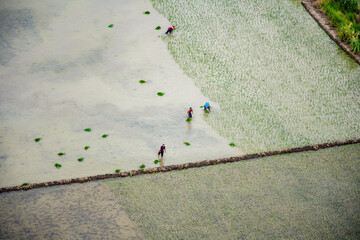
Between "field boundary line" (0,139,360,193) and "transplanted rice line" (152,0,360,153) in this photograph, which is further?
"transplanted rice line" (152,0,360,153)

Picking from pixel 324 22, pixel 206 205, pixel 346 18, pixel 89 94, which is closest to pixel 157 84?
pixel 89 94

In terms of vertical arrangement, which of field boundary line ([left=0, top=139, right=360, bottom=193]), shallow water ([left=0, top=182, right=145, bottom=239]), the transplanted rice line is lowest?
shallow water ([left=0, top=182, right=145, bottom=239])

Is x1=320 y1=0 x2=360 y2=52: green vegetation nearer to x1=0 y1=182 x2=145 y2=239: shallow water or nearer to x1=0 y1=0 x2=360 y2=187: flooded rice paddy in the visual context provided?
x1=0 y1=0 x2=360 y2=187: flooded rice paddy

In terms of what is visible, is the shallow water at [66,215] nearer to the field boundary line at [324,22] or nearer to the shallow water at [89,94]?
the shallow water at [89,94]

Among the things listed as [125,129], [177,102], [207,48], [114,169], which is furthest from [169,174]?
[207,48]

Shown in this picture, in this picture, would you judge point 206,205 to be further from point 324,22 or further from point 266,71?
point 324,22

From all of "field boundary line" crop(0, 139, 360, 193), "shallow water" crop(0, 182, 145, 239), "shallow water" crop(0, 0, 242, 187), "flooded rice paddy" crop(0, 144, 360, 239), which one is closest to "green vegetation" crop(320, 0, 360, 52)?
"field boundary line" crop(0, 139, 360, 193)

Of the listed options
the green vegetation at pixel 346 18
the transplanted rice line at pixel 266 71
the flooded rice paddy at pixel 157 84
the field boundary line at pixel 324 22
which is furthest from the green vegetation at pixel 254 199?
the green vegetation at pixel 346 18
